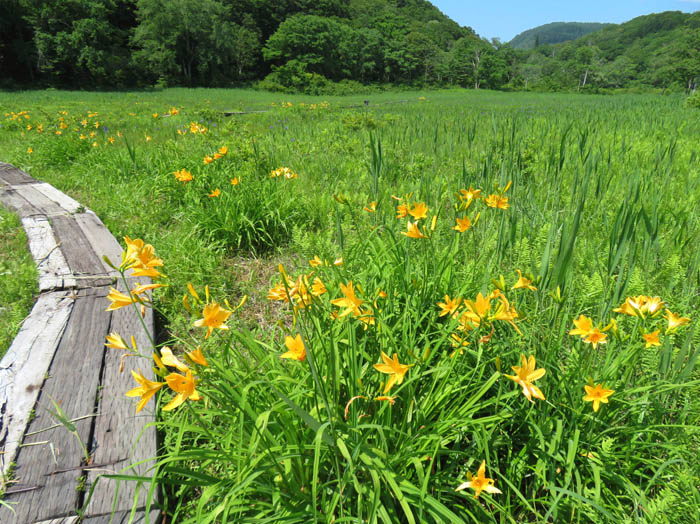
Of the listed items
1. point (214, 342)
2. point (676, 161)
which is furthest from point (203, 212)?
point (676, 161)

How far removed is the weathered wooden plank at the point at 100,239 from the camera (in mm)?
2336

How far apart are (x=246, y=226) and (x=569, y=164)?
10.7 feet

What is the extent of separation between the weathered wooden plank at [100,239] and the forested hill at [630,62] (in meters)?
64.9

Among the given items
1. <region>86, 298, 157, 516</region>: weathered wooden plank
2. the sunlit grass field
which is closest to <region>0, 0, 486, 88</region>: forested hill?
the sunlit grass field

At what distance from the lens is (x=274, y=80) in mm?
39375

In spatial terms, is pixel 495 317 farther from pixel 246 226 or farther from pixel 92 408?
pixel 246 226

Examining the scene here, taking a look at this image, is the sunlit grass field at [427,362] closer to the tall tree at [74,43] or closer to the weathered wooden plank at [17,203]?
the weathered wooden plank at [17,203]

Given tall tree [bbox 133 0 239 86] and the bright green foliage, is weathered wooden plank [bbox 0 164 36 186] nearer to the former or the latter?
the bright green foliage

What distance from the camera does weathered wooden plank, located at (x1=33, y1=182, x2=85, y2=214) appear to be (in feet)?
10.1

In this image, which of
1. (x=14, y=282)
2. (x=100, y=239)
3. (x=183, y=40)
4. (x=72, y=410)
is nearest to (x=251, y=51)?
(x=183, y=40)

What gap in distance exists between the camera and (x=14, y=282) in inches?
86.5

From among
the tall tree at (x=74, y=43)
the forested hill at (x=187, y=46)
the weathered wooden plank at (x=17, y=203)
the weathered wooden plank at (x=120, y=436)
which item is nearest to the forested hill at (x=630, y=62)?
the forested hill at (x=187, y=46)

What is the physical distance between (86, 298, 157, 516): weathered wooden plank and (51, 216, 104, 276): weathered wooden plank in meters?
0.89

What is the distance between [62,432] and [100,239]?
1749mm
